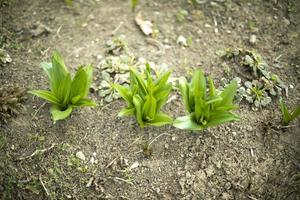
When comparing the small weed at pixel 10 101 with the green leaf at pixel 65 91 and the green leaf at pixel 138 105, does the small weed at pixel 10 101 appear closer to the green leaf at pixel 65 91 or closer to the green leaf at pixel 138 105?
the green leaf at pixel 65 91

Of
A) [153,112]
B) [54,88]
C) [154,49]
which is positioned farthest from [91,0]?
[153,112]

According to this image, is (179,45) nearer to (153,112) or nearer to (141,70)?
(141,70)

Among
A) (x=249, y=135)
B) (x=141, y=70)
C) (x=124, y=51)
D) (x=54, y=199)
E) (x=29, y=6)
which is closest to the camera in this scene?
(x=54, y=199)

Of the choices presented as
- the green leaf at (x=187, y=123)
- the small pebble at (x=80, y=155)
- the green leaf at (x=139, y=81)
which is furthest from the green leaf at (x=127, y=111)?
the small pebble at (x=80, y=155)

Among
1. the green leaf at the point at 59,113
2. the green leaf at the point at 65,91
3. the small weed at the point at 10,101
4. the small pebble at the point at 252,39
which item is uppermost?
the small pebble at the point at 252,39

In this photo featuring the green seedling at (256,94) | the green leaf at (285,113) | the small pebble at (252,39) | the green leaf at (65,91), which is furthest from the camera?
the small pebble at (252,39)

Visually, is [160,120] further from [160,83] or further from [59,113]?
[59,113]
